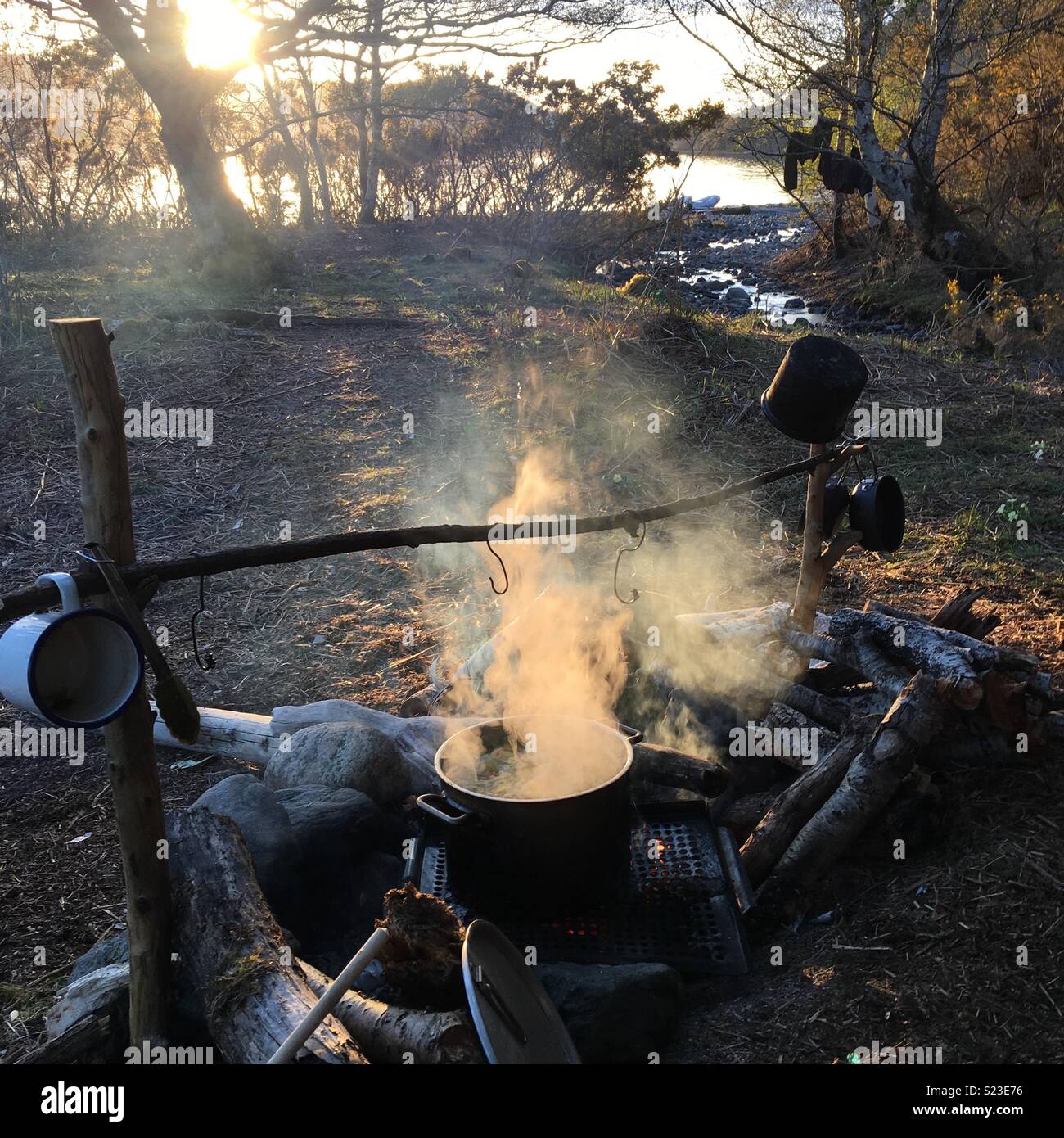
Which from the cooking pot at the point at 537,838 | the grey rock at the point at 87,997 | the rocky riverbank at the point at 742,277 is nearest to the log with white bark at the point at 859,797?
the cooking pot at the point at 537,838

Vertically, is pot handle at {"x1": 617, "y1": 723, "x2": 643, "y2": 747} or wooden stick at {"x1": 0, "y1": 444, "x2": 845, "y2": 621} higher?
wooden stick at {"x1": 0, "y1": 444, "x2": 845, "y2": 621}

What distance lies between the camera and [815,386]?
3412 millimetres

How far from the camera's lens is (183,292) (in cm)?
1162

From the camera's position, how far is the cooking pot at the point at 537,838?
2709 mm

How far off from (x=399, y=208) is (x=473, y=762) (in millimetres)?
17059

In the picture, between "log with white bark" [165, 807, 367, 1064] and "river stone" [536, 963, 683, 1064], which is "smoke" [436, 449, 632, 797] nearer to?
"river stone" [536, 963, 683, 1064]

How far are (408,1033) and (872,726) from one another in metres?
1.97

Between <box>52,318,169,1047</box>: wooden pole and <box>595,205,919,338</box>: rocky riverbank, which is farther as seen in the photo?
<box>595,205,919,338</box>: rocky riverbank

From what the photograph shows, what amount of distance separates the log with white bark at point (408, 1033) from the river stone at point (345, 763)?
1230 millimetres

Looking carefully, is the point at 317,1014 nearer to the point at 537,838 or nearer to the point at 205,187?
the point at 537,838

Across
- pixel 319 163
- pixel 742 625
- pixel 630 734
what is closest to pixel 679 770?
pixel 630 734

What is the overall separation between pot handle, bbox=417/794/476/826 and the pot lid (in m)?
0.41

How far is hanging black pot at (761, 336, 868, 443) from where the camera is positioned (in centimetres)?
342

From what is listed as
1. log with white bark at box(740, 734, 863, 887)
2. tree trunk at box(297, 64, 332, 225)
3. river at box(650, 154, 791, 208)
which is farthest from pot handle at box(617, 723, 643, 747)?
river at box(650, 154, 791, 208)
